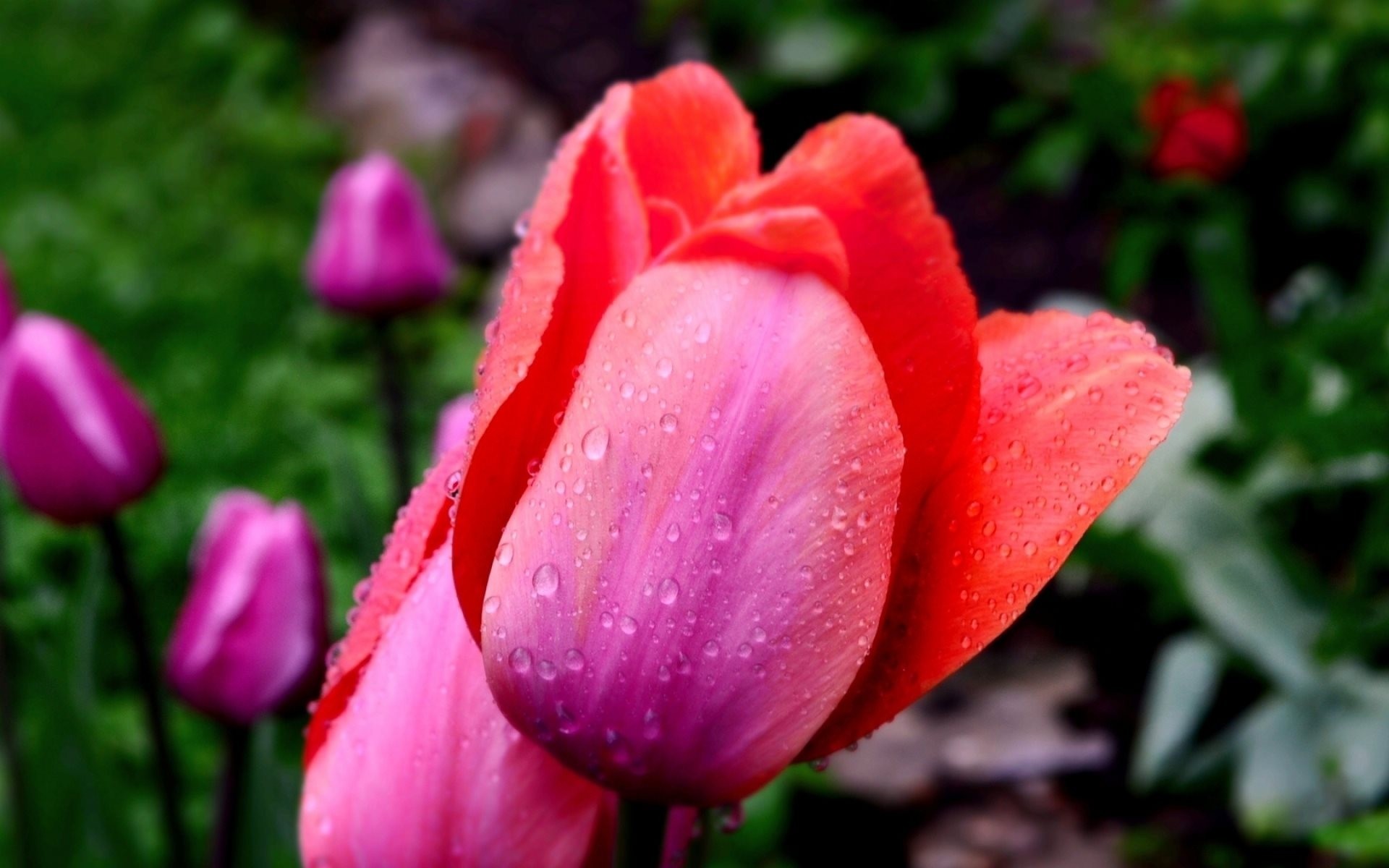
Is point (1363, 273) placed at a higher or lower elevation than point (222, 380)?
higher

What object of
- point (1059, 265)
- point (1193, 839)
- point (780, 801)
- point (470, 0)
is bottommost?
point (1193, 839)

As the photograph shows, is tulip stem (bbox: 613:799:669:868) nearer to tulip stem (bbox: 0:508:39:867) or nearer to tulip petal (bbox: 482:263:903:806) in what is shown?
tulip petal (bbox: 482:263:903:806)

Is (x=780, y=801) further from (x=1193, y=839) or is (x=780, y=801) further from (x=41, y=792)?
(x=41, y=792)

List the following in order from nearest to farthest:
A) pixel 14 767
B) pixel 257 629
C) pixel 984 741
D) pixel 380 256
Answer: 1. pixel 257 629
2. pixel 14 767
3. pixel 380 256
4. pixel 984 741

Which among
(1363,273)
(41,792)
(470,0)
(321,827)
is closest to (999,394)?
(321,827)

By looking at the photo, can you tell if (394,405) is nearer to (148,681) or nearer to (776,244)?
(148,681)

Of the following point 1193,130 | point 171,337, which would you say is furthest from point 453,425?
point 171,337
